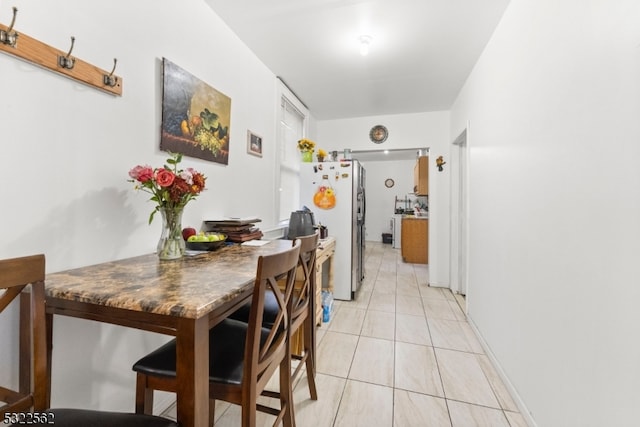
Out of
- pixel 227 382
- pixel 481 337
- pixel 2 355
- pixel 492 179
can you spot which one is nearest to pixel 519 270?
pixel 492 179

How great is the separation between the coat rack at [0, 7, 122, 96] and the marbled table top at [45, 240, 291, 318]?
0.77m

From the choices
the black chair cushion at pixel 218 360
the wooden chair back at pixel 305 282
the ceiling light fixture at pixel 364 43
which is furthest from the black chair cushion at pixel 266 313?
the ceiling light fixture at pixel 364 43

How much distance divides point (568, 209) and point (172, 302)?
151 cm

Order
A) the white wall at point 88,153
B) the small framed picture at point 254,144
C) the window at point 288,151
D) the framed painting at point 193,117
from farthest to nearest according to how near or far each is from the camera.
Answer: the window at point 288,151 < the small framed picture at point 254,144 < the framed painting at point 193,117 < the white wall at point 88,153

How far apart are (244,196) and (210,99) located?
0.81 m

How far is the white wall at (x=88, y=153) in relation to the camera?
97cm

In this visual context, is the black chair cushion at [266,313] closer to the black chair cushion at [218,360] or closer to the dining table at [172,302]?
the black chair cushion at [218,360]

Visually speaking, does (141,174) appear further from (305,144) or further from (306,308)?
(305,144)

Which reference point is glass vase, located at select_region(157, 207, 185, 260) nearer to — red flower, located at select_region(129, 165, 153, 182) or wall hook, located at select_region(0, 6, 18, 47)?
red flower, located at select_region(129, 165, 153, 182)

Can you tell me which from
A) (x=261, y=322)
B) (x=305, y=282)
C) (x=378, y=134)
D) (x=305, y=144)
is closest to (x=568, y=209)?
(x=305, y=282)

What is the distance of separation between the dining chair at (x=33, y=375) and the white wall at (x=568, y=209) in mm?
1386

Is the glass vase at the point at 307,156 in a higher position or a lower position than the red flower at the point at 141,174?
higher

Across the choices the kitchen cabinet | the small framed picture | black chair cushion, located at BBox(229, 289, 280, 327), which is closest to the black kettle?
the small framed picture

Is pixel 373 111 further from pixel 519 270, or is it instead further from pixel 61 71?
pixel 61 71
